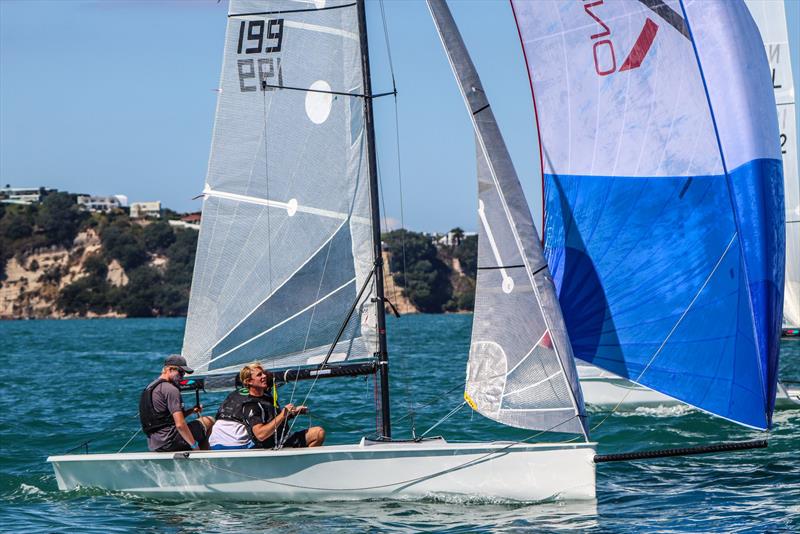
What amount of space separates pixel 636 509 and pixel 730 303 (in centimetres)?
199

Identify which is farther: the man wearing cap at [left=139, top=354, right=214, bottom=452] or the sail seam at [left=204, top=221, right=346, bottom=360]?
the sail seam at [left=204, top=221, right=346, bottom=360]

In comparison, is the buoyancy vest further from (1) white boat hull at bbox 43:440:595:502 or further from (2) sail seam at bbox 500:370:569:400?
(2) sail seam at bbox 500:370:569:400

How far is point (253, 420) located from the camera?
10.7m

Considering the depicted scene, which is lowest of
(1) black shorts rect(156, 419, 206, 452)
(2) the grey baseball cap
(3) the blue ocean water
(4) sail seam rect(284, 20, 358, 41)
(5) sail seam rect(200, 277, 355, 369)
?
(3) the blue ocean water

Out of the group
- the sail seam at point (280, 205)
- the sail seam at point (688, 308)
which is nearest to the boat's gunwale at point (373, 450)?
the sail seam at point (688, 308)

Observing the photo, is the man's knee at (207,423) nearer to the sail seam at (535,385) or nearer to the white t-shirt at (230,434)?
the white t-shirt at (230,434)

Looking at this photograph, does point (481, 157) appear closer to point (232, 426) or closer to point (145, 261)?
A: point (232, 426)

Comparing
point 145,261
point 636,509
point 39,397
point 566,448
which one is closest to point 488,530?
point 566,448

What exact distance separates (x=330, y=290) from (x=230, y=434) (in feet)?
5.31

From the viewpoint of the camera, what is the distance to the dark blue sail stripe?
1069cm

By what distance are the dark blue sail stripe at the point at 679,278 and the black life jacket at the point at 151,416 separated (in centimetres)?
384

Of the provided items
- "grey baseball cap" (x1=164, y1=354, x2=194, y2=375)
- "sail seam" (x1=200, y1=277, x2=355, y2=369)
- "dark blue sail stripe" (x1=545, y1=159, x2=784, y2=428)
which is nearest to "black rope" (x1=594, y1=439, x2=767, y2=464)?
"dark blue sail stripe" (x1=545, y1=159, x2=784, y2=428)

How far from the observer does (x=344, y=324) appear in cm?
1118

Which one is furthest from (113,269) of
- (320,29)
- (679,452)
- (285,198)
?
(679,452)
